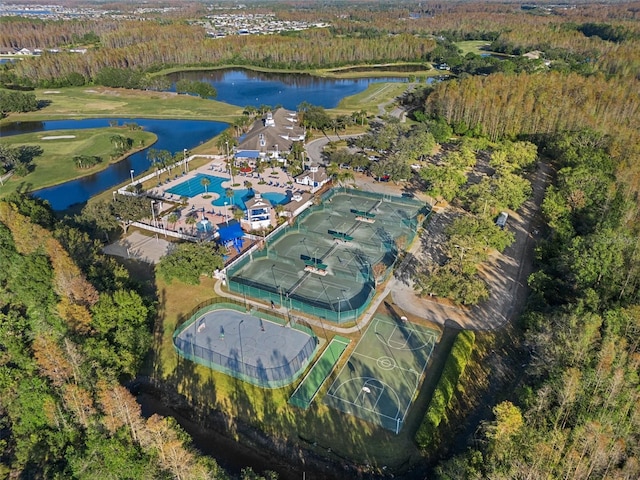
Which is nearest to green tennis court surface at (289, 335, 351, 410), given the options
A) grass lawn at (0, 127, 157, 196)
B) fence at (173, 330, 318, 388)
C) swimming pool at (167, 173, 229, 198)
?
fence at (173, 330, 318, 388)

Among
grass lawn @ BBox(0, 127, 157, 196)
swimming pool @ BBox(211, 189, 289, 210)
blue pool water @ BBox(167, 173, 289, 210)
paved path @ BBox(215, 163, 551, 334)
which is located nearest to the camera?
paved path @ BBox(215, 163, 551, 334)

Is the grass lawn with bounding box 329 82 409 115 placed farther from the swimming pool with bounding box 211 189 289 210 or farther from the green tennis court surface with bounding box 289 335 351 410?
the green tennis court surface with bounding box 289 335 351 410

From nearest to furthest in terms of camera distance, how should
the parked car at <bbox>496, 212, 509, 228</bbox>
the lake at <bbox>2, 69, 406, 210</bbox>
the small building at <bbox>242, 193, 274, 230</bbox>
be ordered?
the parked car at <bbox>496, 212, 509, 228</bbox> < the small building at <bbox>242, 193, 274, 230</bbox> < the lake at <bbox>2, 69, 406, 210</bbox>

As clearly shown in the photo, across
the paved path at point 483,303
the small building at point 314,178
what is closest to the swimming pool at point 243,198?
the small building at point 314,178

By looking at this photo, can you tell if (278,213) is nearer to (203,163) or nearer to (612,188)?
(203,163)

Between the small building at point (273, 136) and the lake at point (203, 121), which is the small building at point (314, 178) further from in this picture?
the lake at point (203, 121)

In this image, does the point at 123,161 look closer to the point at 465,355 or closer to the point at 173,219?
the point at 173,219

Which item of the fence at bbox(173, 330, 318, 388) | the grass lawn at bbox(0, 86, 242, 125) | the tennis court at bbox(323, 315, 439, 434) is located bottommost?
the grass lawn at bbox(0, 86, 242, 125)
